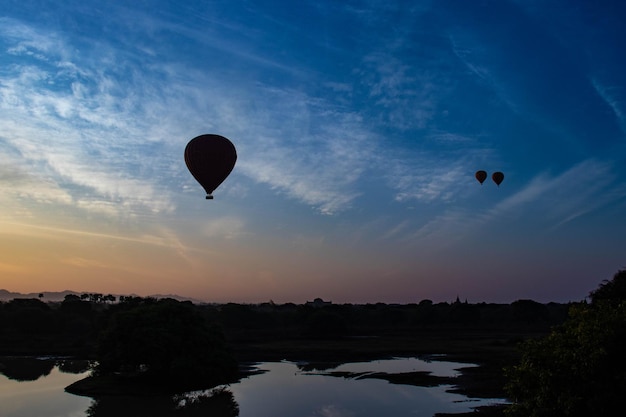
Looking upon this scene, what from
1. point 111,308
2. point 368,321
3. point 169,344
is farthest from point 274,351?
point 368,321

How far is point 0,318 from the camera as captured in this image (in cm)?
9394

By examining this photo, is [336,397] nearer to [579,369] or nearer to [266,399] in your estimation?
[266,399]

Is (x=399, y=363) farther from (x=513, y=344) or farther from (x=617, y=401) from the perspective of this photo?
(x=617, y=401)

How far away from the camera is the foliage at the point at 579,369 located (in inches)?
585

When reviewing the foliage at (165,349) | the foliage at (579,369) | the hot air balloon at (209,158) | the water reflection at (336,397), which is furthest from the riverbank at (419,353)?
the hot air balloon at (209,158)

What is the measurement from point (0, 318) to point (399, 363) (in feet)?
238

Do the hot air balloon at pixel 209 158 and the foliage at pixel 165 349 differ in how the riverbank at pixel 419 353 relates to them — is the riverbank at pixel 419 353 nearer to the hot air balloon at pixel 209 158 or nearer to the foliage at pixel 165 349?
the foliage at pixel 165 349

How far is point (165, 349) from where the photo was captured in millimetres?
46656

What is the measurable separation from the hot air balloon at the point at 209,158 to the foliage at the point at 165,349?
15.8m

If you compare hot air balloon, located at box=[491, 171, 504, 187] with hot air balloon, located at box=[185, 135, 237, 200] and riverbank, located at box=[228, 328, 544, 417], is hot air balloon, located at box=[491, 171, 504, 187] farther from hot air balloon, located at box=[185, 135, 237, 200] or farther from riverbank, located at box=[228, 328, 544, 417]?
hot air balloon, located at box=[185, 135, 237, 200]

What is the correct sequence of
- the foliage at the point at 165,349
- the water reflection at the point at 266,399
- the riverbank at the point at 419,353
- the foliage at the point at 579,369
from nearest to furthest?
the foliage at the point at 579,369 < the water reflection at the point at 266,399 < the foliage at the point at 165,349 < the riverbank at the point at 419,353

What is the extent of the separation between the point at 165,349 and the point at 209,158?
18.8 metres

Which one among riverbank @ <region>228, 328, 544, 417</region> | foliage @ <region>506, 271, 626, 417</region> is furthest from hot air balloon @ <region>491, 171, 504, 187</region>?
foliage @ <region>506, 271, 626, 417</region>

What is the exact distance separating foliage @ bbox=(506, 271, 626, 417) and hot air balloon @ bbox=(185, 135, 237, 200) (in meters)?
27.5
